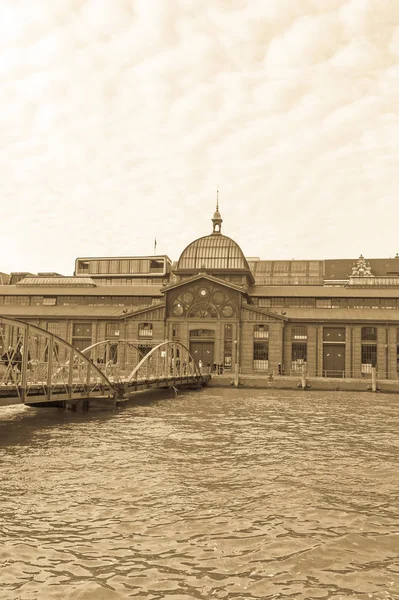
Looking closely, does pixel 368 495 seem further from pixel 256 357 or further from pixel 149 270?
pixel 149 270

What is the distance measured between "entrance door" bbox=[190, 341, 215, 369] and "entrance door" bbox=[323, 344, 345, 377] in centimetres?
1585

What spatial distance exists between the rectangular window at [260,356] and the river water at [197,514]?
4618 cm

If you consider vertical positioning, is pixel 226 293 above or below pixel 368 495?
above

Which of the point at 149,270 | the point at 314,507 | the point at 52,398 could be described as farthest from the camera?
the point at 149,270

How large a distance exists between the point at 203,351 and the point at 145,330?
9.23m

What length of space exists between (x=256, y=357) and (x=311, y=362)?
759 centimetres

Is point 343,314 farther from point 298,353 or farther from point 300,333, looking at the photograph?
point 298,353

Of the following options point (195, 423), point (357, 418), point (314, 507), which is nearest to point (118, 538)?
point (314, 507)

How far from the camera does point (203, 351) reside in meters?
78.6

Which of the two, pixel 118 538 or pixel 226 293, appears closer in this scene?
pixel 118 538

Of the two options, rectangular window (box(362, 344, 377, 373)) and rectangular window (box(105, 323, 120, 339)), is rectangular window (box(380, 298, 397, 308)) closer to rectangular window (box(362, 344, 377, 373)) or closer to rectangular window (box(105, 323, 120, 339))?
rectangular window (box(362, 344, 377, 373))

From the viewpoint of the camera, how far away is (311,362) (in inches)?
2960

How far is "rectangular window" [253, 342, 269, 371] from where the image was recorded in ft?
248

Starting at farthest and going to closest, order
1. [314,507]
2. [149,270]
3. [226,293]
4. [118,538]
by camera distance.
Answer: [149,270] < [226,293] < [314,507] < [118,538]
